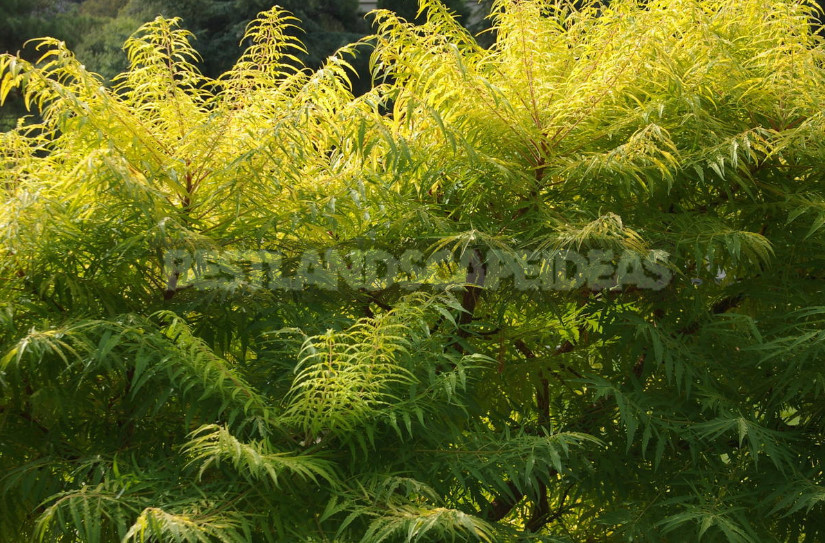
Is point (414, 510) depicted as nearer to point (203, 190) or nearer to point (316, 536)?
point (316, 536)

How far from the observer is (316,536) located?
63.3 inches

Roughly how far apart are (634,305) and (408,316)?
645mm

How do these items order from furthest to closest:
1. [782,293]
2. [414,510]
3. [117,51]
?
1. [117,51]
2. [782,293]
3. [414,510]

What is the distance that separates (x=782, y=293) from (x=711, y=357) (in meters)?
0.22

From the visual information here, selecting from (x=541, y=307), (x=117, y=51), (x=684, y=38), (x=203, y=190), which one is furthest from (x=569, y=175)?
(x=117, y=51)

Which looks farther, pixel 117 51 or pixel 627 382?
pixel 117 51

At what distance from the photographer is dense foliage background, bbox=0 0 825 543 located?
1.76 meters

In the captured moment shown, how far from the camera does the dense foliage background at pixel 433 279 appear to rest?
1.76m

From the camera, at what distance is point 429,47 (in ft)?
6.67

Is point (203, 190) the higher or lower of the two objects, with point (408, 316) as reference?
higher

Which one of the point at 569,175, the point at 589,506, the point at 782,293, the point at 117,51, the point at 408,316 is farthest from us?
the point at 117,51

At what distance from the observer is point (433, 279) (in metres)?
2.21

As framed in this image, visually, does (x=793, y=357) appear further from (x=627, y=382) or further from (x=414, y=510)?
(x=414, y=510)

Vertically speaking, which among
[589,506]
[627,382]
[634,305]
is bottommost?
[589,506]
